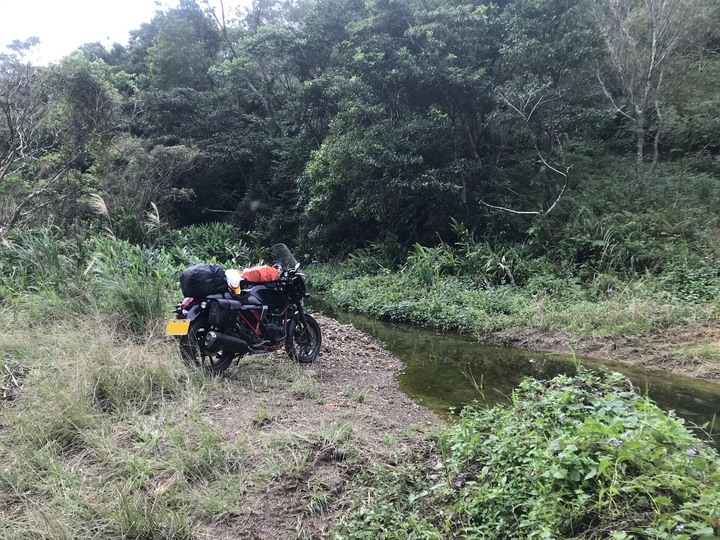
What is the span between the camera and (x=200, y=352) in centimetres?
440

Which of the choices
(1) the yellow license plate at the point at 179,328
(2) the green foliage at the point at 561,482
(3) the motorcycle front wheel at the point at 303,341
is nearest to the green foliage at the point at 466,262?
(3) the motorcycle front wheel at the point at 303,341

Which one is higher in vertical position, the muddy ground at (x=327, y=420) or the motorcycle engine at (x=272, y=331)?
the motorcycle engine at (x=272, y=331)

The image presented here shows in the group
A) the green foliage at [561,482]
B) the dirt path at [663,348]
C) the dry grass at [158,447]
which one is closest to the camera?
the green foliage at [561,482]

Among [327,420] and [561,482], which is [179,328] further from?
[561,482]

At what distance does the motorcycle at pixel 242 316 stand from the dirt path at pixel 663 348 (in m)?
3.77

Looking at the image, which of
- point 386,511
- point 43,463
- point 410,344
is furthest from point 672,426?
point 410,344

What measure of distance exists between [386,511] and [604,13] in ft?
43.2

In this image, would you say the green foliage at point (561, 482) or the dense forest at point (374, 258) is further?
the dense forest at point (374, 258)

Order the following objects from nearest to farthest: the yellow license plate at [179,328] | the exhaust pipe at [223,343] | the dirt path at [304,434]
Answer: the dirt path at [304,434] → the yellow license plate at [179,328] → the exhaust pipe at [223,343]

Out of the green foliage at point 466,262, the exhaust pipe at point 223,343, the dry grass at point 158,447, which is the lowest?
the green foliage at point 466,262

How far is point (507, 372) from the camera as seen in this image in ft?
19.1

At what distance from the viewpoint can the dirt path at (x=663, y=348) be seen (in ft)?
18.6

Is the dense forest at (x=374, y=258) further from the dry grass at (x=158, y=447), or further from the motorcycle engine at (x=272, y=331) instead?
the motorcycle engine at (x=272, y=331)

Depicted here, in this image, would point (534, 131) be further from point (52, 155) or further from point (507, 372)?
point (52, 155)
